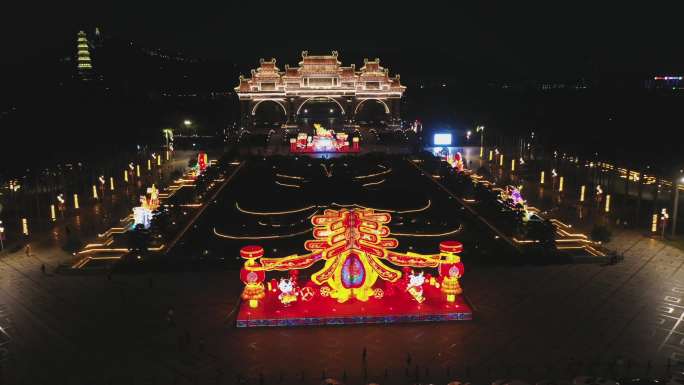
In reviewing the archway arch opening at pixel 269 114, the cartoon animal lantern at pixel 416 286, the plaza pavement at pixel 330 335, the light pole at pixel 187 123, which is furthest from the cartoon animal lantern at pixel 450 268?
the archway arch opening at pixel 269 114

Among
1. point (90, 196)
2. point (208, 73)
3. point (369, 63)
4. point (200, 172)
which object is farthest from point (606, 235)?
point (208, 73)

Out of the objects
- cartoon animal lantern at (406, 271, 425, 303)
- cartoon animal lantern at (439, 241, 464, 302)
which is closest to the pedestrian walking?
cartoon animal lantern at (406, 271, 425, 303)

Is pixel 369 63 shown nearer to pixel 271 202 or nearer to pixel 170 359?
pixel 271 202

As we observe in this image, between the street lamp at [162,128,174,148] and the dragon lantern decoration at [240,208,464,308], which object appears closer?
the dragon lantern decoration at [240,208,464,308]

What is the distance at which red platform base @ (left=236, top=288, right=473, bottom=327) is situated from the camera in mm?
25047

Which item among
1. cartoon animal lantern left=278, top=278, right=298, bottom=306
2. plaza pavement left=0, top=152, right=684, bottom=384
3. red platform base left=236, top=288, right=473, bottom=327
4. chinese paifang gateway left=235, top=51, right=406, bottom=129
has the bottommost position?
plaza pavement left=0, top=152, right=684, bottom=384

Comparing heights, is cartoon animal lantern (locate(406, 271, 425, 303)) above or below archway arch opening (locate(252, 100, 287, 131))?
below

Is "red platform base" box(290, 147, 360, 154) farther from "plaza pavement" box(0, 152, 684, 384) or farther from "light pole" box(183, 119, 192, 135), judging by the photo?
"plaza pavement" box(0, 152, 684, 384)

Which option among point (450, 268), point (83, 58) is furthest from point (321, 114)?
point (450, 268)

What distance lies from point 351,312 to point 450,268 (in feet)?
14.8

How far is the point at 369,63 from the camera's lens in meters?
92.3

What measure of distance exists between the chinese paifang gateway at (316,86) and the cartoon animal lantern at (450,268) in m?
66.1

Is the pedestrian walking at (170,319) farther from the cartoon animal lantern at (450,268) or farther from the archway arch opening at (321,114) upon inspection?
the archway arch opening at (321,114)

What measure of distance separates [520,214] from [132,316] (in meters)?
23.4
